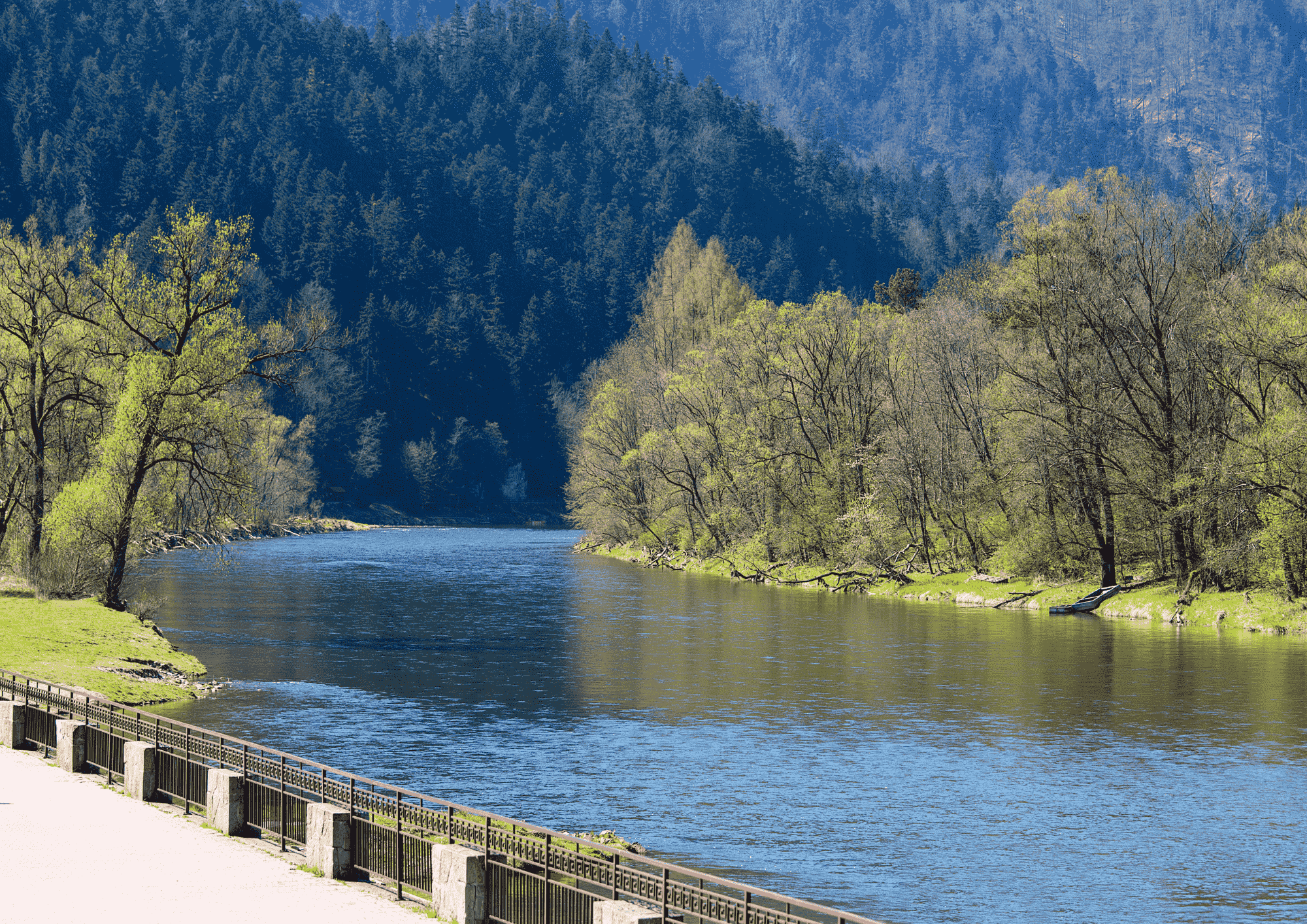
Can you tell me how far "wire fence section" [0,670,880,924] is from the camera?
49.7ft

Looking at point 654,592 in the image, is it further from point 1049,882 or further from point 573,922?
point 573,922

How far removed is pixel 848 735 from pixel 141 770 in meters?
18.4

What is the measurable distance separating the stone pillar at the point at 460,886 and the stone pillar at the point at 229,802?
569 centimetres

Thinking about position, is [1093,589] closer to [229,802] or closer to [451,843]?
[229,802]

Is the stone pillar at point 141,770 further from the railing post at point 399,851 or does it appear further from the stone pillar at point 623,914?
the stone pillar at point 623,914

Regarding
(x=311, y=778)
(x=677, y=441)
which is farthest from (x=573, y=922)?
(x=677, y=441)

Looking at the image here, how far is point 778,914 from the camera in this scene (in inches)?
547

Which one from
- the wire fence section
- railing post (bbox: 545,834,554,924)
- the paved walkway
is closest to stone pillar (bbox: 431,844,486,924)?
the wire fence section

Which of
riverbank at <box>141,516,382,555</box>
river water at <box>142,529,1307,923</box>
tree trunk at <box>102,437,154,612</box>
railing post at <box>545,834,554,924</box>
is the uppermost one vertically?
tree trunk at <box>102,437,154,612</box>

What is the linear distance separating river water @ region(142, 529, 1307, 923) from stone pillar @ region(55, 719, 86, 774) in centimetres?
554

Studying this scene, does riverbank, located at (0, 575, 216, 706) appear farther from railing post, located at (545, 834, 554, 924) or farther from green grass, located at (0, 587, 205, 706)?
railing post, located at (545, 834, 554, 924)

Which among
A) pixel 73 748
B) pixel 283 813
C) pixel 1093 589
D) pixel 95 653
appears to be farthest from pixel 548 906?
pixel 1093 589

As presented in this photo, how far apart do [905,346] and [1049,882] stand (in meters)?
61.2

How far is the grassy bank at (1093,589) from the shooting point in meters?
56.7
